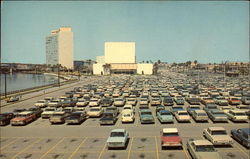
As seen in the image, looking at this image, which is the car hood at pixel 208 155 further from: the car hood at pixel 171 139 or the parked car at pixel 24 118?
the parked car at pixel 24 118

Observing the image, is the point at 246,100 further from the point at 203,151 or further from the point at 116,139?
the point at 116,139

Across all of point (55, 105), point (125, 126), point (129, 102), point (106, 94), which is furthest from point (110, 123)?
point (106, 94)

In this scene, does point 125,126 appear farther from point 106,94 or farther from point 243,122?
point 106,94

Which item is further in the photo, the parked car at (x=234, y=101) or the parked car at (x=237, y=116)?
the parked car at (x=234, y=101)

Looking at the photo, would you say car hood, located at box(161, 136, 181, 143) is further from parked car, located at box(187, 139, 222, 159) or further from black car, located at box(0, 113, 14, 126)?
black car, located at box(0, 113, 14, 126)

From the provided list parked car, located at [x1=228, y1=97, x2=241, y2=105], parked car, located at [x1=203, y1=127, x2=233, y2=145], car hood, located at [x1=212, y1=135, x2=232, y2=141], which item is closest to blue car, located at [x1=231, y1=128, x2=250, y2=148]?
parked car, located at [x1=203, y1=127, x2=233, y2=145]

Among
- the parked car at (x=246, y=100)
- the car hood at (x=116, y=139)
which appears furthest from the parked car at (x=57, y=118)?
the parked car at (x=246, y=100)
